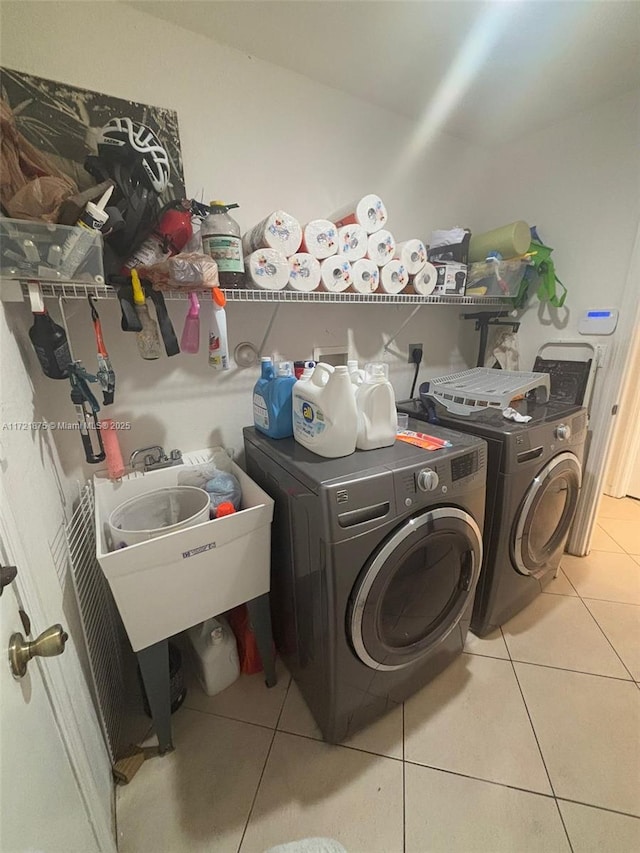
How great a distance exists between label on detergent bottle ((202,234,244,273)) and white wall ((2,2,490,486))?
0.31 m

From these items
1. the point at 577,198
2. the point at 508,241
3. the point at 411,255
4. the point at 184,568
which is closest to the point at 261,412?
the point at 184,568

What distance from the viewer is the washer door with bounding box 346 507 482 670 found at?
0.93m

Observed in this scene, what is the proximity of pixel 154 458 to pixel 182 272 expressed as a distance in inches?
29.0

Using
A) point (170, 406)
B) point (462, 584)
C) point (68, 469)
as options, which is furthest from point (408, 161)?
point (68, 469)

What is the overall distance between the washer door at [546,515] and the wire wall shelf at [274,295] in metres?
0.89

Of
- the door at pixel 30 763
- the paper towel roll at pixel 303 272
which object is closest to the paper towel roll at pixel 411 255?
the paper towel roll at pixel 303 272

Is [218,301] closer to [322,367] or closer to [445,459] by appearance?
[322,367]

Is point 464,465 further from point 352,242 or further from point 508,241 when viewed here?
point 508,241

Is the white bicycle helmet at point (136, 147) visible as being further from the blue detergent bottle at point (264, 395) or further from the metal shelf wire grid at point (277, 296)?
the blue detergent bottle at point (264, 395)

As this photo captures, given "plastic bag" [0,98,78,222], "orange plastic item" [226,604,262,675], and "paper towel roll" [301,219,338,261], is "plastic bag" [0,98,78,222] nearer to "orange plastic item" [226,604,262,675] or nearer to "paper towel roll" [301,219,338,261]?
"paper towel roll" [301,219,338,261]

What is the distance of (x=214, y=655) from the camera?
1259mm

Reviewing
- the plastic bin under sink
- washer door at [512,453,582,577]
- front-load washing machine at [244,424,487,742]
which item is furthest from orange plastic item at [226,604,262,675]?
washer door at [512,453,582,577]

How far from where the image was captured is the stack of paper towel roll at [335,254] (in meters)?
1.14

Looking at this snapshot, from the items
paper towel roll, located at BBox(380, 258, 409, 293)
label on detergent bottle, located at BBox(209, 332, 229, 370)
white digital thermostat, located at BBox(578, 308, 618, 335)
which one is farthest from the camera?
white digital thermostat, located at BBox(578, 308, 618, 335)
